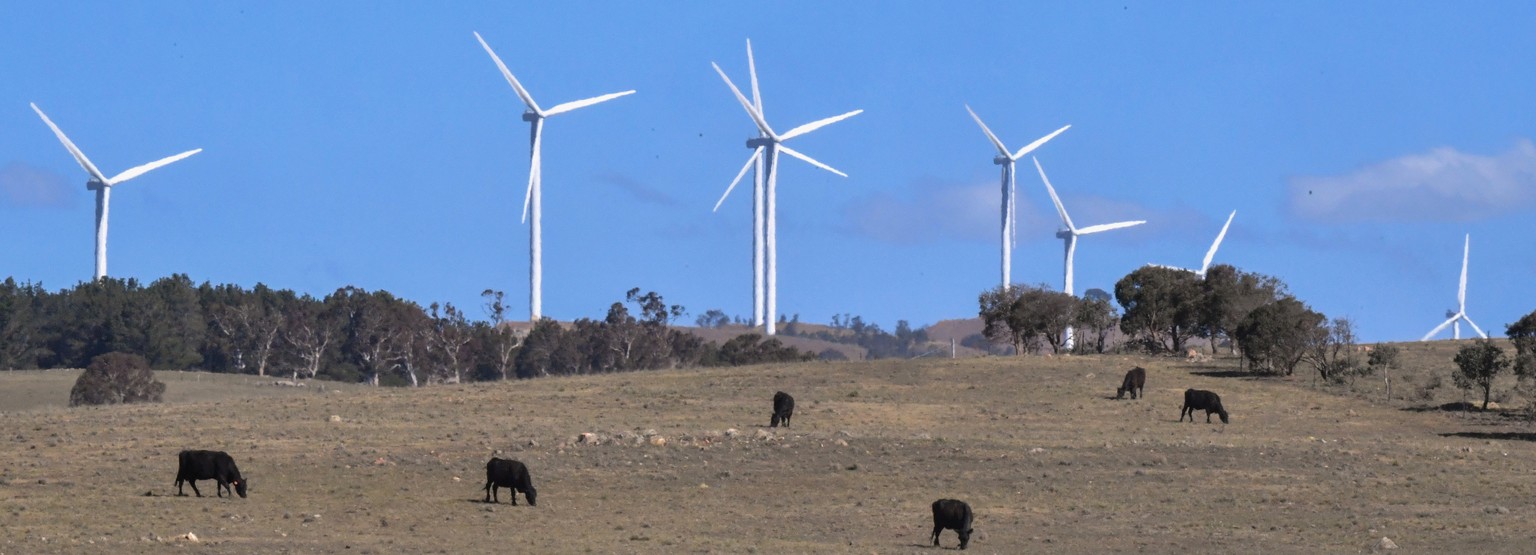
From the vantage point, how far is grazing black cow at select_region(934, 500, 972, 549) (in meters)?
31.8

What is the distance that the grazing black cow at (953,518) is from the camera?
31.8 meters

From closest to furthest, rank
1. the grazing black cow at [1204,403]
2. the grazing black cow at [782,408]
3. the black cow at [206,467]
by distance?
the black cow at [206,467]
the grazing black cow at [782,408]
the grazing black cow at [1204,403]

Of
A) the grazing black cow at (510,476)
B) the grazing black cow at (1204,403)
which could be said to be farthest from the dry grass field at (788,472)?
the grazing black cow at (1204,403)

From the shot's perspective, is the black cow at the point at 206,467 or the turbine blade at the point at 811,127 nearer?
the black cow at the point at 206,467

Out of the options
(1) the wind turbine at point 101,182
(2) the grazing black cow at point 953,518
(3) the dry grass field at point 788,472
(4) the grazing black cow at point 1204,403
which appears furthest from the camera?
(1) the wind turbine at point 101,182

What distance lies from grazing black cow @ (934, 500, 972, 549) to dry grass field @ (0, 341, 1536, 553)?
0.66m

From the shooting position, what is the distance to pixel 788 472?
4222cm

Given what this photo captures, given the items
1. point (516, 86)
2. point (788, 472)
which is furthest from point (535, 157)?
point (788, 472)

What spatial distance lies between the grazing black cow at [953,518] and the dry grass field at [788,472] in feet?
2.16

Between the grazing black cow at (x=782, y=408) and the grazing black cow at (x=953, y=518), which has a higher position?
the grazing black cow at (x=782, y=408)

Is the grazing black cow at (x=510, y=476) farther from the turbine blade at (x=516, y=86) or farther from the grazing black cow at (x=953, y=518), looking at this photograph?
the turbine blade at (x=516, y=86)

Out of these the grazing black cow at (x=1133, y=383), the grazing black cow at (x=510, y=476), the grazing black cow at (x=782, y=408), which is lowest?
the grazing black cow at (x=510, y=476)

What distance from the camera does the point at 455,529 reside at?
109 feet

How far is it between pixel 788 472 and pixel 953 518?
10.6 meters
